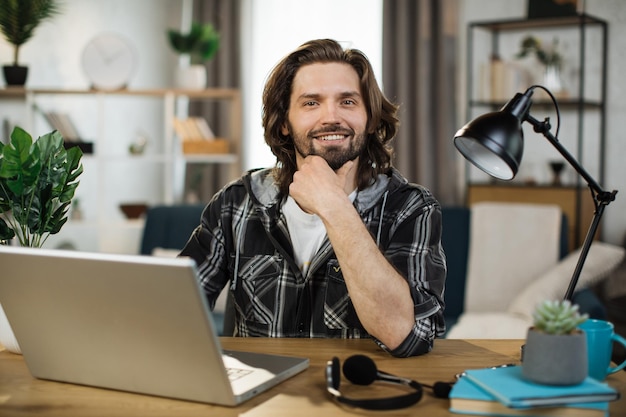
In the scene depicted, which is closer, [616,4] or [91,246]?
[616,4]

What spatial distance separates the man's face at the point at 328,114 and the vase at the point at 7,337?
31.7 inches

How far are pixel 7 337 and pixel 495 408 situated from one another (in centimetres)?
87

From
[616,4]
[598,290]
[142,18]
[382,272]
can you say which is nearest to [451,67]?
[616,4]

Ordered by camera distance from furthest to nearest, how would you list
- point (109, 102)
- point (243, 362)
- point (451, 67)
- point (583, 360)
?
point (109, 102) < point (451, 67) < point (243, 362) < point (583, 360)

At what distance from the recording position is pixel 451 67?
516cm

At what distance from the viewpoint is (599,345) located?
133cm

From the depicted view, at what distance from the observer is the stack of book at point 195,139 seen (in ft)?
15.9

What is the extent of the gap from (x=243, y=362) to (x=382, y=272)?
13.7 inches

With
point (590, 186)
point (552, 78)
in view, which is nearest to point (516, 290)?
point (552, 78)

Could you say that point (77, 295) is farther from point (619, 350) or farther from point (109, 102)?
point (109, 102)

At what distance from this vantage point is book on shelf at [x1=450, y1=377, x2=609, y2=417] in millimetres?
1146

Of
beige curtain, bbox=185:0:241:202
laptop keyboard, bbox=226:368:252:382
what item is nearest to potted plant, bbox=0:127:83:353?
laptop keyboard, bbox=226:368:252:382

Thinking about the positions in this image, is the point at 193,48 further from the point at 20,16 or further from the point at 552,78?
the point at 552,78

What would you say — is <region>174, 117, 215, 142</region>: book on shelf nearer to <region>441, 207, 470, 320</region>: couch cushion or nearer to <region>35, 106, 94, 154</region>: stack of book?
<region>35, 106, 94, 154</region>: stack of book
